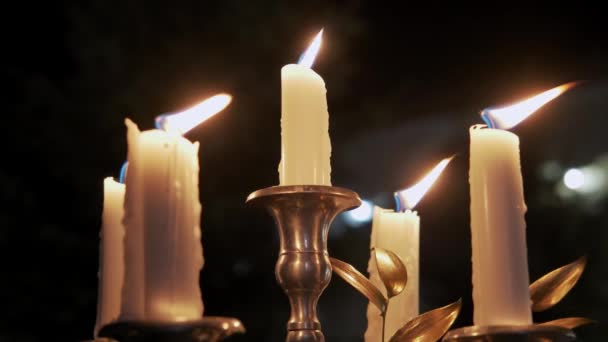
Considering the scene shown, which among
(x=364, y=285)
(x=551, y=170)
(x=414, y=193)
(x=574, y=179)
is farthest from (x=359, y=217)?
(x=364, y=285)

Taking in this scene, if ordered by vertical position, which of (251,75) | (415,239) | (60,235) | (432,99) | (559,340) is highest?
(432,99)

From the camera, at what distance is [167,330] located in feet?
1.68

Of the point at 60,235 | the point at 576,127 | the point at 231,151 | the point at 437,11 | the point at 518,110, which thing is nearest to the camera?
the point at 518,110

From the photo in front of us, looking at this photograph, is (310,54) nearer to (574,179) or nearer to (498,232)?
(498,232)

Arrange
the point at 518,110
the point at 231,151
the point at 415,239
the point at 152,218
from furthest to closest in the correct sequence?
the point at 231,151 < the point at 415,239 < the point at 518,110 < the point at 152,218

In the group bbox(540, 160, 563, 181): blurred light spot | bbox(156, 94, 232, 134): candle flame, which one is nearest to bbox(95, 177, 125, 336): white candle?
bbox(156, 94, 232, 134): candle flame

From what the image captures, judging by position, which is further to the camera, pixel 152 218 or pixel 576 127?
pixel 576 127

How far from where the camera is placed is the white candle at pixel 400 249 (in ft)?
2.82

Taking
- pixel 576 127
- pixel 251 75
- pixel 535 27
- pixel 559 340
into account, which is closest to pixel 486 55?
pixel 535 27

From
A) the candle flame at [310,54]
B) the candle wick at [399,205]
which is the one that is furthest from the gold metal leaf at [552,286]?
the candle flame at [310,54]

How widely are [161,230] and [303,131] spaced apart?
0.66ft

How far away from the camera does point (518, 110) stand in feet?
2.55

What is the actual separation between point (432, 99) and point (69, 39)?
147 centimetres

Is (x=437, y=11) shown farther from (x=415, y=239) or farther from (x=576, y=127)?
(x=415, y=239)
